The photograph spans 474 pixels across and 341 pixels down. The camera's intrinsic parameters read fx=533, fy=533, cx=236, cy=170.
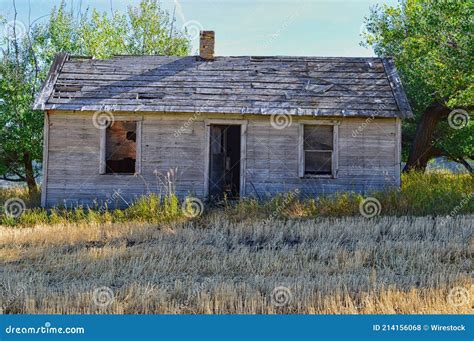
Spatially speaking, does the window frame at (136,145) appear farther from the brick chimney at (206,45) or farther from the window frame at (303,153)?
the window frame at (303,153)

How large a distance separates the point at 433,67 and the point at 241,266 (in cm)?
1412

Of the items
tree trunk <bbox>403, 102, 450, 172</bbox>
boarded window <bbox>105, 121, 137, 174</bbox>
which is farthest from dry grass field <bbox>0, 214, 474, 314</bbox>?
tree trunk <bbox>403, 102, 450, 172</bbox>

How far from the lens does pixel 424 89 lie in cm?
2298

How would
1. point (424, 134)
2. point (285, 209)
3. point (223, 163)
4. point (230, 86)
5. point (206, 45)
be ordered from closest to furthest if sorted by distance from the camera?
point (285, 209)
point (230, 86)
point (223, 163)
point (206, 45)
point (424, 134)

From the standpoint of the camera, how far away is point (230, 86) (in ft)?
54.7

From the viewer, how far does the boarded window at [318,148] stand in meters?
16.0

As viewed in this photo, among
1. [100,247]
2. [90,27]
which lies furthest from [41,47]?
[100,247]

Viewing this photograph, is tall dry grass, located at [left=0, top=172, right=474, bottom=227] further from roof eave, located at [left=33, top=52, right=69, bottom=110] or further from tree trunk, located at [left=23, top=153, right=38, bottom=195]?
tree trunk, located at [left=23, top=153, right=38, bottom=195]

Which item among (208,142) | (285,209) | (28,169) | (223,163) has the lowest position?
(285,209)

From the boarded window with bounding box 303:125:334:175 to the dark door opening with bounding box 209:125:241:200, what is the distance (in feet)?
8.32

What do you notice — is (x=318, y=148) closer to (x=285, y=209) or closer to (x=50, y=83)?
(x=285, y=209)

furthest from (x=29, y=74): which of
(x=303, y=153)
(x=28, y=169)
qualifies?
(x=303, y=153)

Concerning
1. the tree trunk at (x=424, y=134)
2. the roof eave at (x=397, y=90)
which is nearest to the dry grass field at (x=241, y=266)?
the roof eave at (x=397, y=90)

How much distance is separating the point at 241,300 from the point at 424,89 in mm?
19315
